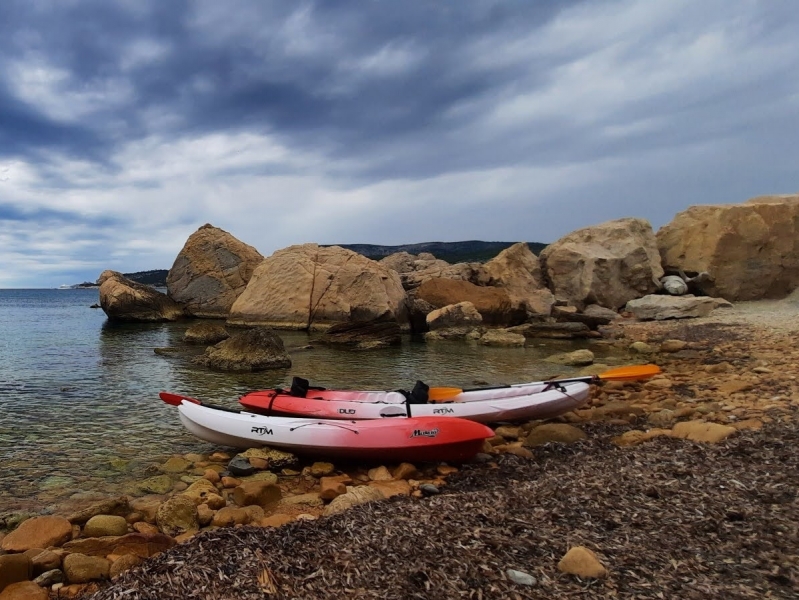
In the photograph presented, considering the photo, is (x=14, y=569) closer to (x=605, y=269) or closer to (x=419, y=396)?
(x=419, y=396)

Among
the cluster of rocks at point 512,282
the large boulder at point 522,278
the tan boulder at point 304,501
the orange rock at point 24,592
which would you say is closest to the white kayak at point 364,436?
the tan boulder at point 304,501

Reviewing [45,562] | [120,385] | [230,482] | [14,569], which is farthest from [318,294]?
[14,569]

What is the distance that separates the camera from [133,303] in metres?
28.7

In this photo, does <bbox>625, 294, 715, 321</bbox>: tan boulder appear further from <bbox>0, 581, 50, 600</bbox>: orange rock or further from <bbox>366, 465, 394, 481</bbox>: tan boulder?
<bbox>0, 581, 50, 600</bbox>: orange rock

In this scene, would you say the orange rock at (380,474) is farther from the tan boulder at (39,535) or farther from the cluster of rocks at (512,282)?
the cluster of rocks at (512,282)

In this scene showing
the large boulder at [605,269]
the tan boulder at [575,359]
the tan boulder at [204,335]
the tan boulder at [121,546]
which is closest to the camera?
the tan boulder at [121,546]

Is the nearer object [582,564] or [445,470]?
[582,564]

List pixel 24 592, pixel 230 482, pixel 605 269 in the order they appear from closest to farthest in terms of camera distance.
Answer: pixel 24 592
pixel 230 482
pixel 605 269

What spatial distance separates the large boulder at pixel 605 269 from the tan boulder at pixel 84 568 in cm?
2719

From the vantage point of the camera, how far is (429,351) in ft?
59.7

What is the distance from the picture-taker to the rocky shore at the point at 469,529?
3.00 meters

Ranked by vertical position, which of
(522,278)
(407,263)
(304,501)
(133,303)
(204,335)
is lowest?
(304,501)

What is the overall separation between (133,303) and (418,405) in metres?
25.9

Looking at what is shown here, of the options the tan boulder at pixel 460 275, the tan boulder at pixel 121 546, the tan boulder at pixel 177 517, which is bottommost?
the tan boulder at pixel 177 517
